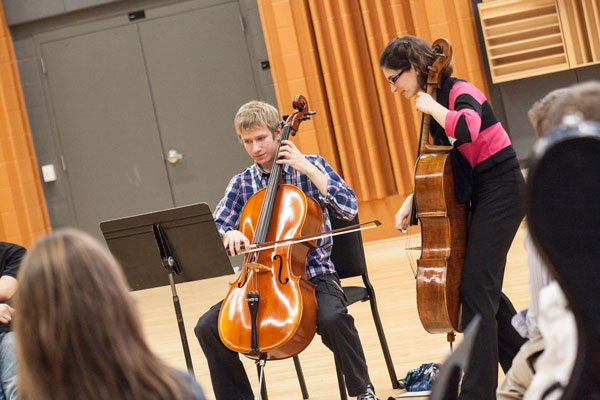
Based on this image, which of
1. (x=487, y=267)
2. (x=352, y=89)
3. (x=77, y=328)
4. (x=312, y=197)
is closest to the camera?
(x=77, y=328)

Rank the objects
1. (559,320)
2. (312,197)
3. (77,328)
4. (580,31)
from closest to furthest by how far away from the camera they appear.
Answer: (77,328)
(559,320)
(312,197)
(580,31)

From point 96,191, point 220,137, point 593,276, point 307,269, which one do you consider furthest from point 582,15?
point 593,276

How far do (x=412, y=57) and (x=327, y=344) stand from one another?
105cm

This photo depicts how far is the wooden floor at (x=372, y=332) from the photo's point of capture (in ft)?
10.4

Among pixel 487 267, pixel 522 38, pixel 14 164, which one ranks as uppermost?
pixel 522 38

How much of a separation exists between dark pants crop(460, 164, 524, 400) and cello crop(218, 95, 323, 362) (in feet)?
1.82

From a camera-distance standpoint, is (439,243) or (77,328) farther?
(439,243)

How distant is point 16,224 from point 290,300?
5.04m

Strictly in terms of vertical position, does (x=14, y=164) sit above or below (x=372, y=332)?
above

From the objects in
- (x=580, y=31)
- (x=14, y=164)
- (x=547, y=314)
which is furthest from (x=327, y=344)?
(x=14, y=164)

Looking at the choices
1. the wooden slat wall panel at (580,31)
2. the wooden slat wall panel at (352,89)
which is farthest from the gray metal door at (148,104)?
the wooden slat wall panel at (580,31)

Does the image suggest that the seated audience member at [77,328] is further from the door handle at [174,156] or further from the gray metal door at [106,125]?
the gray metal door at [106,125]

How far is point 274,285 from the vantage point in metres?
2.49

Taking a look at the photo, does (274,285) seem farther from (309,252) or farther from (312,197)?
(312,197)
